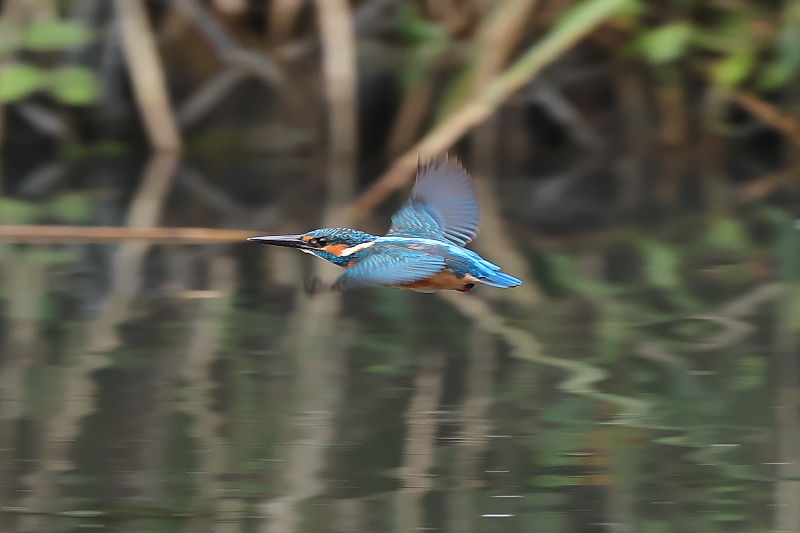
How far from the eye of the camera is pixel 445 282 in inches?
86.2

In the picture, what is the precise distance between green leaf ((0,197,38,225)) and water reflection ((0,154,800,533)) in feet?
2.30

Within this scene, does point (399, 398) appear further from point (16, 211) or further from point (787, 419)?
point (16, 211)

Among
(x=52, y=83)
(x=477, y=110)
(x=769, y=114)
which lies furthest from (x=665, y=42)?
(x=52, y=83)

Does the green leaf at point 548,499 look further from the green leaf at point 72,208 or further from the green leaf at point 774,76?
the green leaf at point 774,76

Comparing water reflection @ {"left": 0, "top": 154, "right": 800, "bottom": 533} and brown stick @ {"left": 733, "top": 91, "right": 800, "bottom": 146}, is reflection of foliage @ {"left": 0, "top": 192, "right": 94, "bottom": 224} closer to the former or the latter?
water reflection @ {"left": 0, "top": 154, "right": 800, "bottom": 533}

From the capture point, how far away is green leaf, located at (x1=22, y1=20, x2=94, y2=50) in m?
6.86

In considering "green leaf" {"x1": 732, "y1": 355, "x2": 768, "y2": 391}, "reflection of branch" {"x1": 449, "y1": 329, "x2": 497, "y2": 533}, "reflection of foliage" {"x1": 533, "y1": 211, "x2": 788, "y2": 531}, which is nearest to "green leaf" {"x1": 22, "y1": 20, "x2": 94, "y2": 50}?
"reflection of foliage" {"x1": 533, "y1": 211, "x2": 788, "y2": 531}

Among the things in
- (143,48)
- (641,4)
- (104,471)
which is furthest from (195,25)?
(104,471)

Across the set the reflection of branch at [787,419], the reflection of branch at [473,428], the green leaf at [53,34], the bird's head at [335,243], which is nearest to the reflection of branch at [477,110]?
the reflection of branch at [473,428]

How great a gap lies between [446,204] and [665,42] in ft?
16.2

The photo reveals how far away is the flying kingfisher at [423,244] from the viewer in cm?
204

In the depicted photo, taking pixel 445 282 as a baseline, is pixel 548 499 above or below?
below

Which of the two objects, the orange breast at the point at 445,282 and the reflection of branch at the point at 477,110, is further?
the reflection of branch at the point at 477,110

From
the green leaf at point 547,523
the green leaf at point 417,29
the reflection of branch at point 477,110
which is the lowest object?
the green leaf at point 547,523
